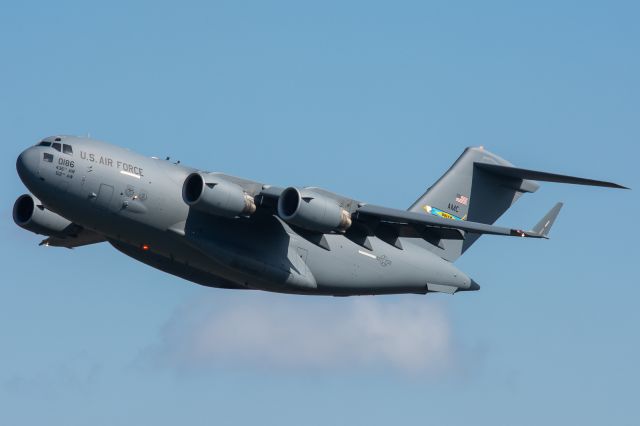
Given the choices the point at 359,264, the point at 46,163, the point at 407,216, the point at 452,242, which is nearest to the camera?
the point at 46,163

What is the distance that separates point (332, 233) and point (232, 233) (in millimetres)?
1843

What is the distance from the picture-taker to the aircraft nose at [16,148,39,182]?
74.0ft

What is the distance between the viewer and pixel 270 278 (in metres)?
24.6

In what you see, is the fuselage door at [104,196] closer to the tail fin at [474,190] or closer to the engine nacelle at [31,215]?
the engine nacelle at [31,215]

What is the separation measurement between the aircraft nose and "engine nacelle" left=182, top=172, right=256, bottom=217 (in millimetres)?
2596

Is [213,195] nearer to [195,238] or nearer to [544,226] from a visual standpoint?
[195,238]

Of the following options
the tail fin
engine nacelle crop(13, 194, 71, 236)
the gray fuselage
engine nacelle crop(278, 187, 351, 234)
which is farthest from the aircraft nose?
the tail fin

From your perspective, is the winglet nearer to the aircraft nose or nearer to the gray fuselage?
the gray fuselage

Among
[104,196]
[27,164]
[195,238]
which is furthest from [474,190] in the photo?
[27,164]

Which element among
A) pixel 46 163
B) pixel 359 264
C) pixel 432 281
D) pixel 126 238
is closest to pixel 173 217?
pixel 126 238

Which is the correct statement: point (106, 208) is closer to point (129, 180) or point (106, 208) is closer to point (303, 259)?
point (129, 180)

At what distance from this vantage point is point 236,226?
79.7 feet

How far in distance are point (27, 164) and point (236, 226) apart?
158 inches

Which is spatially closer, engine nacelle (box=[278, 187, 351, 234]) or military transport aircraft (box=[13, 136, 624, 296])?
military transport aircraft (box=[13, 136, 624, 296])
